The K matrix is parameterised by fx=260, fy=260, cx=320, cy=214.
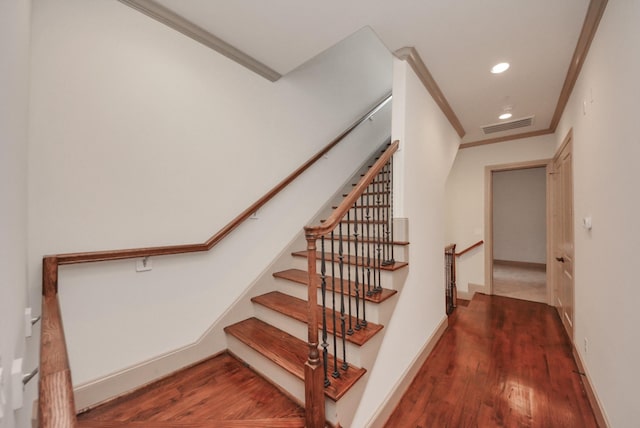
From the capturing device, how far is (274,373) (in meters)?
1.70

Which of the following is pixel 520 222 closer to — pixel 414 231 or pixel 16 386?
pixel 414 231

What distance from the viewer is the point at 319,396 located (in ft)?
4.26

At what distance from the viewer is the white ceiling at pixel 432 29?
1686 mm

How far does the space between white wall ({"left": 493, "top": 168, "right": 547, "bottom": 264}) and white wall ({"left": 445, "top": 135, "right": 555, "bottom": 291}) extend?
9.56 ft

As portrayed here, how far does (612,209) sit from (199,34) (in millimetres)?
2935

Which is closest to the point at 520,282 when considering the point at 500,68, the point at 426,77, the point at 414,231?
the point at 414,231

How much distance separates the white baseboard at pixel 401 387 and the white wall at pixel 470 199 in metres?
2.10

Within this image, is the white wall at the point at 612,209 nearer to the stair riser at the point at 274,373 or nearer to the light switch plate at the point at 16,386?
the stair riser at the point at 274,373

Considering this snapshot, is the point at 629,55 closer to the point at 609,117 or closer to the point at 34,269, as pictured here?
the point at 609,117

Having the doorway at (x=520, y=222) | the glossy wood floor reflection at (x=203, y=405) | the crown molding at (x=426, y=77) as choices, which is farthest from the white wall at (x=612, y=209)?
the doorway at (x=520, y=222)

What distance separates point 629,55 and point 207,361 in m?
3.12

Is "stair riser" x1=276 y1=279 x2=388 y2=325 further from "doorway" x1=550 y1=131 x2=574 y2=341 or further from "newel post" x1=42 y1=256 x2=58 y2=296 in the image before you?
"doorway" x1=550 y1=131 x2=574 y2=341

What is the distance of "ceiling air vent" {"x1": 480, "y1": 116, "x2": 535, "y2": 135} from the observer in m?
3.51

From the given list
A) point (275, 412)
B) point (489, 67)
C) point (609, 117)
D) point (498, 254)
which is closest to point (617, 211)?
point (609, 117)
